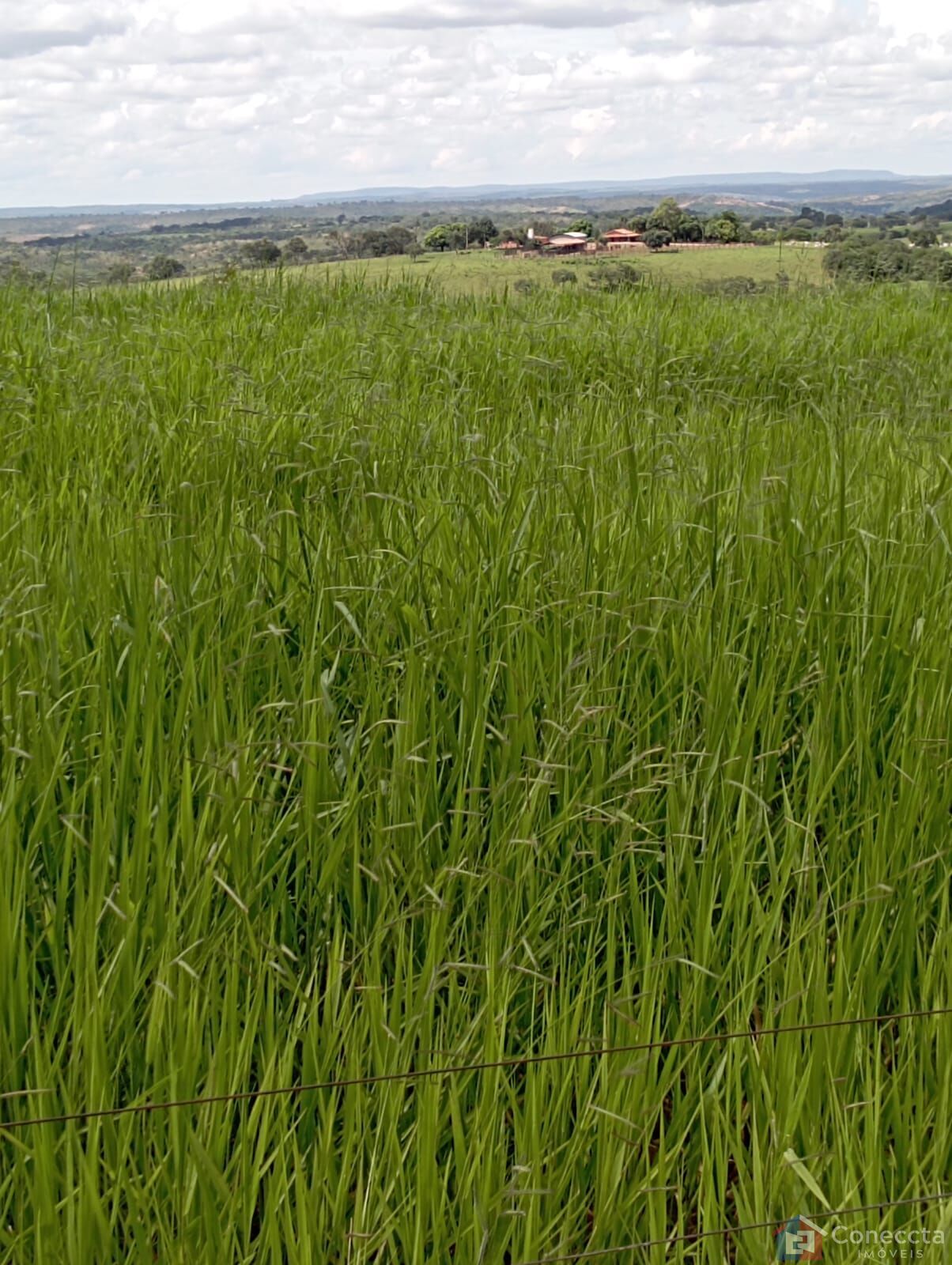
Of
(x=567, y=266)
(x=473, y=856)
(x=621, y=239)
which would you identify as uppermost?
(x=621, y=239)

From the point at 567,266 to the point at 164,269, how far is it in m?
2.56

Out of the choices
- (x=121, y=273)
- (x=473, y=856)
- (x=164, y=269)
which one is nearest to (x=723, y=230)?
(x=164, y=269)

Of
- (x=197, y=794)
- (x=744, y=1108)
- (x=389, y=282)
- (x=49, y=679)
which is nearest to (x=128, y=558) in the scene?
(x=49, y=679)

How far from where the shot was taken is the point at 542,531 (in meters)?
2.42

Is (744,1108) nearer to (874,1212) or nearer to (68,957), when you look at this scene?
(874,1212)

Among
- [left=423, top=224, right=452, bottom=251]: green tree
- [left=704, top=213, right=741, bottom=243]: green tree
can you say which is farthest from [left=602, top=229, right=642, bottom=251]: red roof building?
[left=423, top=224, right=452, bottom=251]: green tree

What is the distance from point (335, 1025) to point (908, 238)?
8007 mm

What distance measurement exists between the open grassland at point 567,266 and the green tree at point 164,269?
2.34 ft

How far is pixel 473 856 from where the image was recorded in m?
1.67

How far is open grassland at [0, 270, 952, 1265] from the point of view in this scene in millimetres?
1228

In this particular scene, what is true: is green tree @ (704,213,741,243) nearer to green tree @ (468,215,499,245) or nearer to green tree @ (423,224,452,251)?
green tree @ (468,215,499,245)

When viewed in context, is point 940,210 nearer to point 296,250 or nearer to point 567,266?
point 567,266

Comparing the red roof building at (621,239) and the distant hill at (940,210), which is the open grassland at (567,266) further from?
the distant hill at (940,210)

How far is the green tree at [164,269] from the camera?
600 cm
